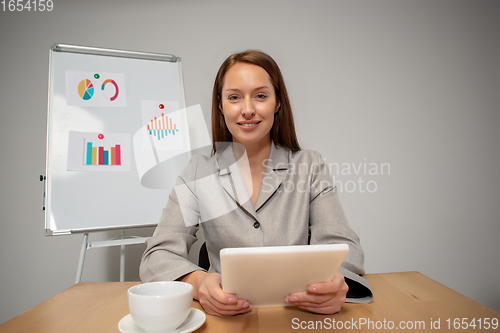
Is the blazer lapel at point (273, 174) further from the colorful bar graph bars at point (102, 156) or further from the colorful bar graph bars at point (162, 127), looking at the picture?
the colorful bar graph bars at point (102, 156)

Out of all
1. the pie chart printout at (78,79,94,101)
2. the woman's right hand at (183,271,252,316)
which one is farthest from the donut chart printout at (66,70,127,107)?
the woman's right hand at (183,271,252,316)

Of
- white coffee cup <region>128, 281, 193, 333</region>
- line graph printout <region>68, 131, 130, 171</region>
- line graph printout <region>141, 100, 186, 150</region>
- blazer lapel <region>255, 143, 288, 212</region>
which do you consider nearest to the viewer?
white coffee cup <region>128, 281, 193, 333</region>

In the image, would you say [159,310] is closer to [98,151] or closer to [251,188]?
[251,188]

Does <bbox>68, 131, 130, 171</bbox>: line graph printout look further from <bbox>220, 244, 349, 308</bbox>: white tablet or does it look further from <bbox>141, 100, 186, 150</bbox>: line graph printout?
<bbox>220, 244, 349, 308</bbox>: white tablet

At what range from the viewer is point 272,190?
1082mm

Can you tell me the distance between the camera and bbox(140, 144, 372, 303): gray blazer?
0.96 metres

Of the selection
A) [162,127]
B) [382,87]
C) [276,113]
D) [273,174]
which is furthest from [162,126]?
[382,87]

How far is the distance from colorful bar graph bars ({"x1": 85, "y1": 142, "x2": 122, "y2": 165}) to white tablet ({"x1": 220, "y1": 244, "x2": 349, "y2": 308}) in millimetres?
1235

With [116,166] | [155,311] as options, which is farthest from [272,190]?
[116,166]

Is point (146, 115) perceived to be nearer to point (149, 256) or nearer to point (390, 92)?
point (149, 256)

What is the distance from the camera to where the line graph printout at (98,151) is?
1546 millimetres

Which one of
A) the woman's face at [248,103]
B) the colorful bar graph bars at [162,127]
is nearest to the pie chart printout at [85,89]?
the colorful bar graph bars at [162,127]

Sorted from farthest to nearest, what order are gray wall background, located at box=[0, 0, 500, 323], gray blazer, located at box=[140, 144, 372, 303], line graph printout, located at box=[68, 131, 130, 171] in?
gray wall background, located at box=[0, 0, 500, 323] → line graph printout, located at box=[68, 131, 130, 171] → gray blazer, located at box=[140, 144, 372, 303]

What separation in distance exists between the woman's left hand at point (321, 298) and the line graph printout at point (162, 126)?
1.26 meters
